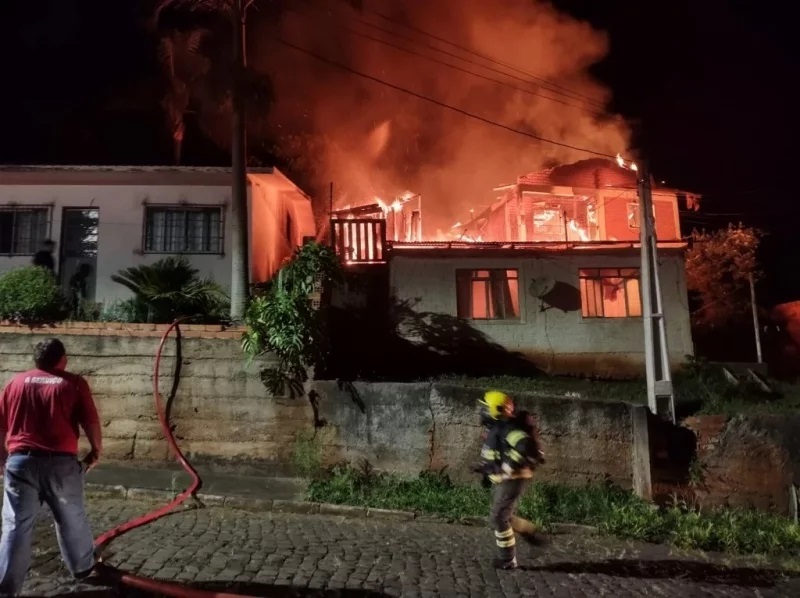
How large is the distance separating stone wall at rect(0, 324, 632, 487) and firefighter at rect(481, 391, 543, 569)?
9.47 feet

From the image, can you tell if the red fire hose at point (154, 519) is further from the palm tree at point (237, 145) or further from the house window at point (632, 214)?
the house window at point (632, 214)

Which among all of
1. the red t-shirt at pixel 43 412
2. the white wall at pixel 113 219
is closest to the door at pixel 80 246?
the white wall at pixel 113 219

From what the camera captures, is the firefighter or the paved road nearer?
the paved road

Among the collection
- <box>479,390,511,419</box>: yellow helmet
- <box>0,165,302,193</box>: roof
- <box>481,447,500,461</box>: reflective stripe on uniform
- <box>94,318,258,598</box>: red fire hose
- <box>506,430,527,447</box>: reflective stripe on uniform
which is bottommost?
<box>94,318,258,598</box>: red fire hose

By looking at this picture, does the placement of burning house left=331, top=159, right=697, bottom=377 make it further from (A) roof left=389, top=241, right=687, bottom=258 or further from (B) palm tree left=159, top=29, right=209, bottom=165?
(B) palm tree left=159, top=29, right=209, bottom=165

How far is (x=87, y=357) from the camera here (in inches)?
363

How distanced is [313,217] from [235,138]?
889 centimetres

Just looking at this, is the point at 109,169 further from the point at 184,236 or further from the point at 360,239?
the point at 360,239

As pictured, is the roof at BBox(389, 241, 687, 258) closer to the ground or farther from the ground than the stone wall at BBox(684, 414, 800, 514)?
farther from the ground

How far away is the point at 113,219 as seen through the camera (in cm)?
1323

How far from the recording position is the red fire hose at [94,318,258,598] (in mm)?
4316

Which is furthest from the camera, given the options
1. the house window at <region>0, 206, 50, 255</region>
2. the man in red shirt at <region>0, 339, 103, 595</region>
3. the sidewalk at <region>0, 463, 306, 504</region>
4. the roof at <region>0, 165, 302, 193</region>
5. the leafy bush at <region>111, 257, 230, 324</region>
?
the house window at <region>0, 206, 50, 255</region>

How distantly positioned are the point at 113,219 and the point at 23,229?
216cm

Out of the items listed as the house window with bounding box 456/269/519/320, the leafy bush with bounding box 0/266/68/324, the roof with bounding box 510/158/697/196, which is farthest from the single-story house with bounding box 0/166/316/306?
the roof with bounding box 510/158/697/196
